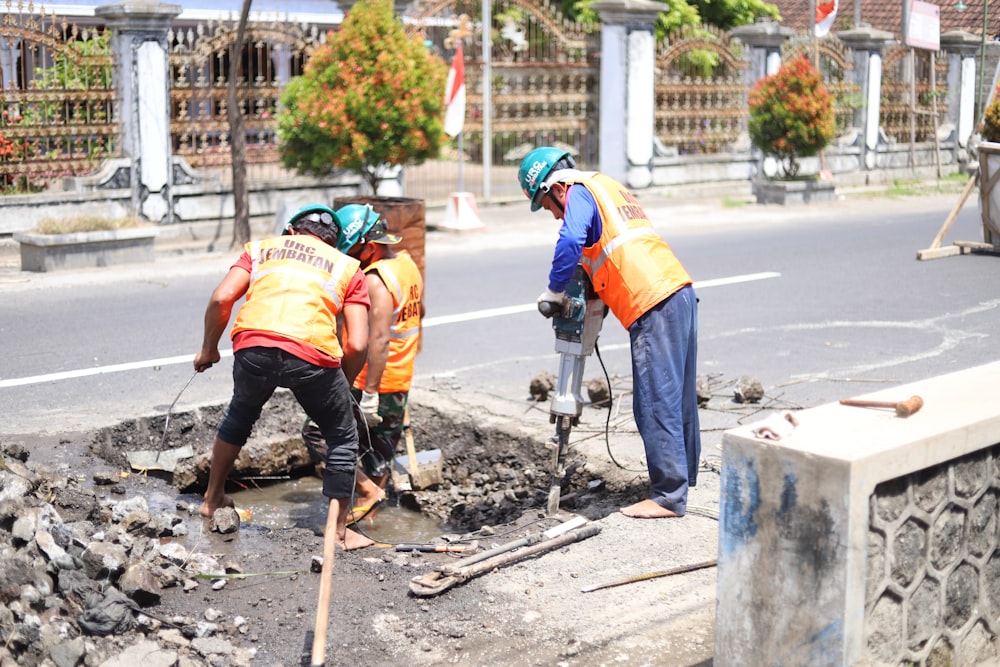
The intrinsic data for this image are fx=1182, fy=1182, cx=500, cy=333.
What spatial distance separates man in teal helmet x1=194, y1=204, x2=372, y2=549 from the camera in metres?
4.93

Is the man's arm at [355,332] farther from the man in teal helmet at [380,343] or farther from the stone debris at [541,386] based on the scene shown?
the stone debris at [541,386]

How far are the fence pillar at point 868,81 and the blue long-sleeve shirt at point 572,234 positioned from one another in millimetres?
20065

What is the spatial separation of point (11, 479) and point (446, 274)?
7.85m

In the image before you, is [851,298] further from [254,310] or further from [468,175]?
[468,175]

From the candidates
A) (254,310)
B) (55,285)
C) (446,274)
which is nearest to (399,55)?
(446,274)

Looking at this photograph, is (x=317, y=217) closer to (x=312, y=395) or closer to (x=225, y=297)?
(x=225, y=297)

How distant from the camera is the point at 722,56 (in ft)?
70.1

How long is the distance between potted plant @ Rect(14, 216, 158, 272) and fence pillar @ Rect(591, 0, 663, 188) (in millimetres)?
8961

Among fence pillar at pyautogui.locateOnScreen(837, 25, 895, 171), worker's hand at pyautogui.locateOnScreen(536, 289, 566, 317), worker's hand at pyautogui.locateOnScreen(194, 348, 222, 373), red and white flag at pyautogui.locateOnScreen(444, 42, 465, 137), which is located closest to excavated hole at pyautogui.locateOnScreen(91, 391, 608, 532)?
worker's hand at pyautogui.locateOnScreen(194, 348, 222, 373)

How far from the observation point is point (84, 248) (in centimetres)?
1244

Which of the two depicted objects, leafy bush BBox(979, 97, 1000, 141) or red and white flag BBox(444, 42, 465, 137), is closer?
leafy bush BBox(979, 97, 1000, 141)

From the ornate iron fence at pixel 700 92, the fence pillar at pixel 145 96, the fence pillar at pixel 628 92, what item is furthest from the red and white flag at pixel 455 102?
the ornate iron fence at pixel 700 92

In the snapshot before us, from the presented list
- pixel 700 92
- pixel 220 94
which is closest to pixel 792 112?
pixel 700 92

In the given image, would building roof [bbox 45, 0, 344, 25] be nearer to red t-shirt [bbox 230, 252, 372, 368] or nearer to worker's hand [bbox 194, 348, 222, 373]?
worker's hand [bbox 194, 348, 222, 373]
